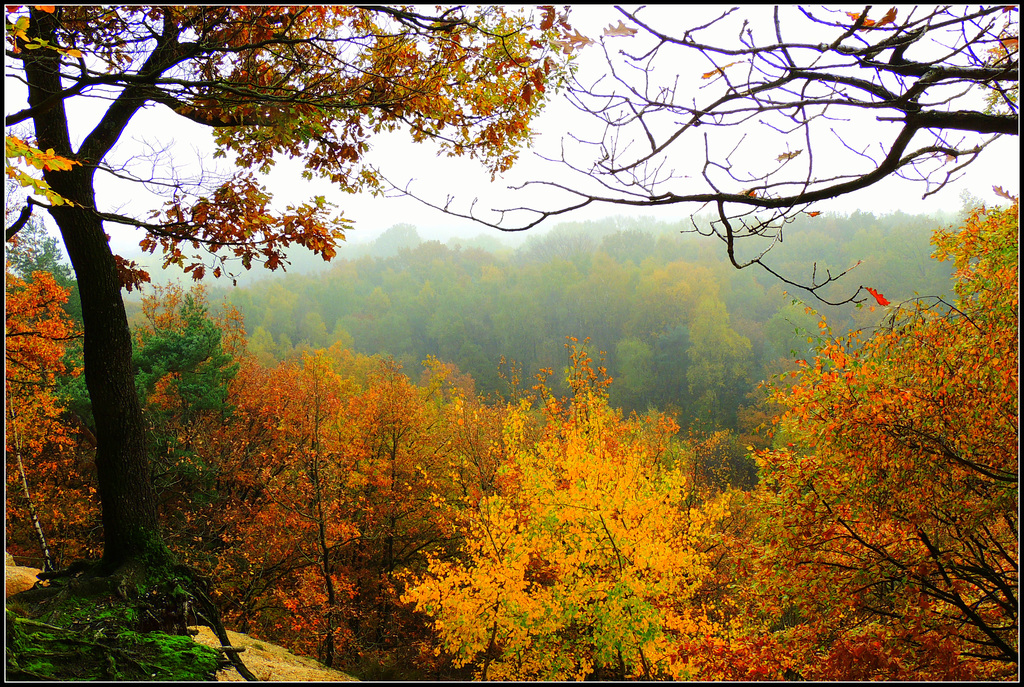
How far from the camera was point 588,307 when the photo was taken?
47094 millimetres

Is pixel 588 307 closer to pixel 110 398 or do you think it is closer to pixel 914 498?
pixel 914 498

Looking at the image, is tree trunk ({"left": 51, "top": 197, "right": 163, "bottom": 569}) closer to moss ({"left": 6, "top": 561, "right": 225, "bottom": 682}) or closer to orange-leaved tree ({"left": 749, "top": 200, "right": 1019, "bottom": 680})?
moss ({"left": 6, "top": 561, "right": 225, "bottom": 682})

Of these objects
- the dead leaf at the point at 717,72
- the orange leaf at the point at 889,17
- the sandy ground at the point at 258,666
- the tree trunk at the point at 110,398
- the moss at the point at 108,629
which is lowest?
the sandy ground at the point at 258,666

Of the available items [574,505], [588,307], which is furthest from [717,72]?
[588,307]

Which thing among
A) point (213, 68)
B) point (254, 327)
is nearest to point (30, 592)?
point (213, 68)

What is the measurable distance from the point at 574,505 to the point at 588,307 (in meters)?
37.6

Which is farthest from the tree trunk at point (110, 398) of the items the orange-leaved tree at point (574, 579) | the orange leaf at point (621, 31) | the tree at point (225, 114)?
the orange-leaved tree at point (574, 579)

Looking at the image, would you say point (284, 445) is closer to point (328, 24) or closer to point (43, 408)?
point (43, 408)

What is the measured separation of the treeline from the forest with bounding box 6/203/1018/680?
33.1 ft

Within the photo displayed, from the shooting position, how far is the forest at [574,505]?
18.3ft

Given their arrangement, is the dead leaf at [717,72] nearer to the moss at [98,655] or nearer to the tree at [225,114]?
the tree at [225,114]

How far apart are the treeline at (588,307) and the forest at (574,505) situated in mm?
10082

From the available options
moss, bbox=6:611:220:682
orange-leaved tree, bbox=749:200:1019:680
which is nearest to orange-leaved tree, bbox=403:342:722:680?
orange-leaved tree, bbox=749:200:1019:680

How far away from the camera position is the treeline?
39.1 meters
